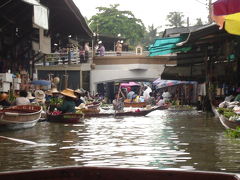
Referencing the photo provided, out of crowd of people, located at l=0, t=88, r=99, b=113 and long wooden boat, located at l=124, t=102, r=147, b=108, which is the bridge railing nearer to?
long wooden boat, located at l=124, t=102, r=147, b=108

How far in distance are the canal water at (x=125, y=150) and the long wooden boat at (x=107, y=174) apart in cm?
308

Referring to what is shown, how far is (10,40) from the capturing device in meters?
19.0

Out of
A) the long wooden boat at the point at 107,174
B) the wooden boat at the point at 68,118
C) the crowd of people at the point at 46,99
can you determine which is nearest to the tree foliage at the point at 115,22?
the crowd of people at the point at 46,99

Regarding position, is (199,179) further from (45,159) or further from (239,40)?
(239,40)

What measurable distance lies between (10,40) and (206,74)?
8315 millimetres

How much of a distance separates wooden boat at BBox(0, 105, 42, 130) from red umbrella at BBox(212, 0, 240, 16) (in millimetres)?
6155

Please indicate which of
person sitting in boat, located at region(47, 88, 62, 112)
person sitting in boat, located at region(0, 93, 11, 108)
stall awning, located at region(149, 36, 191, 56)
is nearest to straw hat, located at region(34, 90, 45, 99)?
person sitting in boat, located at region(47, 88, 62, 112)

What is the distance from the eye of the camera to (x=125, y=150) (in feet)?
29.8

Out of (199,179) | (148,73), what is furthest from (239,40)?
(148,73)

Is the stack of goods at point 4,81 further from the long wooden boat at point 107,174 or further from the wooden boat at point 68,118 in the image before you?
the long wooden boat at point 107,174

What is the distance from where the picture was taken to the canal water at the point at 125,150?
24.6ft

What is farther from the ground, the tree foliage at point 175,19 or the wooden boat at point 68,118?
the tree foliage at point 175,19

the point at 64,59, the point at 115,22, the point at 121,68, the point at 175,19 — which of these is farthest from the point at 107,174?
the point at 175,19

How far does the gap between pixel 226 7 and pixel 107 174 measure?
5.77 m
